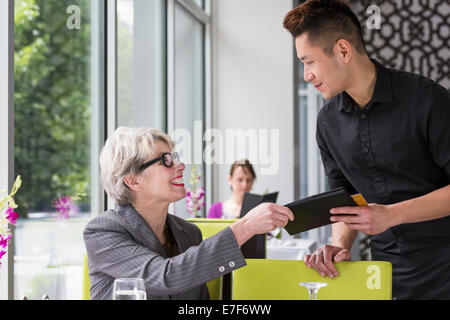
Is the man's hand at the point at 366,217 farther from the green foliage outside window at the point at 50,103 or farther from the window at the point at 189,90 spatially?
the window at the point at 189,90

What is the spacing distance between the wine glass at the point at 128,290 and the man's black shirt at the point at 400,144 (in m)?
1.02

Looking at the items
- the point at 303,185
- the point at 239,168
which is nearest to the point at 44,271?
the point at 239,168

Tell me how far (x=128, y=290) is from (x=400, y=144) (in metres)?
1.07

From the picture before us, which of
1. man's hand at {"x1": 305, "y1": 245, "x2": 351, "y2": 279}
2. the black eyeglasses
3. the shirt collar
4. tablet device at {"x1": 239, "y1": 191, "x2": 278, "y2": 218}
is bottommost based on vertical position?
man's hand at {"x1": 305, "y1": 245, "x2": 351, "y2": 279}

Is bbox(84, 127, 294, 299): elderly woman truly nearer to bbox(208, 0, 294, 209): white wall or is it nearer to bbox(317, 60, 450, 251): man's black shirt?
bbox(317, 60, 450, 251): man's black shirt

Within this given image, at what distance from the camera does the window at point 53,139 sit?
252cm

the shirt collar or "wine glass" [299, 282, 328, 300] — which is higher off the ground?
the shirt collar

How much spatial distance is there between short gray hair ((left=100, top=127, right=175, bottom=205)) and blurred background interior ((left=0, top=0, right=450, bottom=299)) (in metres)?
0.61

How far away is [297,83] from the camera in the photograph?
5996 millimetres

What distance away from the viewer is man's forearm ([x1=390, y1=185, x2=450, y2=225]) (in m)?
1.58

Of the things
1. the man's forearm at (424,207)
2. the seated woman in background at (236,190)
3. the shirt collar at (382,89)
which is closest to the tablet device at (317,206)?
the man's forearm at (424,207)

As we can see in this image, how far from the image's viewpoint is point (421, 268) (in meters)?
1.75

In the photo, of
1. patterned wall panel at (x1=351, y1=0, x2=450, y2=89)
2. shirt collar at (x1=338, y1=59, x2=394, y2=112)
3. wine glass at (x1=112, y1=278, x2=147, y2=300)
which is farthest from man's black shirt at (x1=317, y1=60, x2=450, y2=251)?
patterned wall panel at (x1=351, y1=0, x2=450, y2=89)
